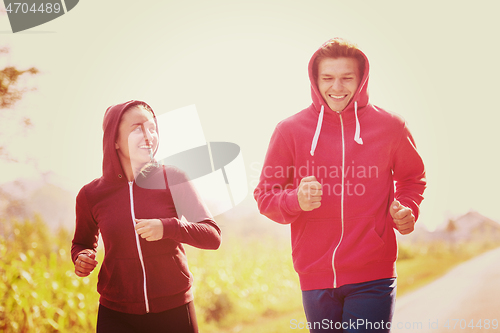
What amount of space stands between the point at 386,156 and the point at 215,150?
4.91 ft

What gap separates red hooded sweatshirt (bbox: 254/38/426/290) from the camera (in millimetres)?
1992

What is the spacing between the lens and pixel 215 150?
10.7 ft

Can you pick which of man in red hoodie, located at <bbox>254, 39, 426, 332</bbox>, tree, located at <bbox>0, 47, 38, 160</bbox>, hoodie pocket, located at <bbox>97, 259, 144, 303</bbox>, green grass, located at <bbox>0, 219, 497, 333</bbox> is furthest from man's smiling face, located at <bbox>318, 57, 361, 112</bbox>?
tree, located at <bbox>0, 47, 38, 160</bbox>

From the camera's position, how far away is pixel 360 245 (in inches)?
78.4

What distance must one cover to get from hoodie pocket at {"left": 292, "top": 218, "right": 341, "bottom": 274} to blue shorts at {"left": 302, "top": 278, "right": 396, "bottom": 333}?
119mm

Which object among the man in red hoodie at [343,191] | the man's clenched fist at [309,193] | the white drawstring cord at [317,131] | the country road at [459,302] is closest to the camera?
the man's clenched fist at [309,193]

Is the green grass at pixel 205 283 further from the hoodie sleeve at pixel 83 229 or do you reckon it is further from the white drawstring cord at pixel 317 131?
the white drawstring cord at pixel 317 131

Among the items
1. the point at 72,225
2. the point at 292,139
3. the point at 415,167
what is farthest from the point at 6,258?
the point at 415,167

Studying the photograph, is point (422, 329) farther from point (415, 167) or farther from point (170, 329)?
point (170, 329)

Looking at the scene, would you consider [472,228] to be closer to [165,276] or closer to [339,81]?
[339,81]

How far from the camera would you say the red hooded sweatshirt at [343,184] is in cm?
199

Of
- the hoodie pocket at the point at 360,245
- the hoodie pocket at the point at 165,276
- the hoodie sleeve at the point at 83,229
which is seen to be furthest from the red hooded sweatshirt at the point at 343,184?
the hoodie sleeve at the point at 83,229

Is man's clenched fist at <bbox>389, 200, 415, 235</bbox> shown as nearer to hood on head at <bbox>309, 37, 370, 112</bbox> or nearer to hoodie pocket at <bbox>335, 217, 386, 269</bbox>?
hoodie pocket at <bbox>335, 217, 386, 269</bbox>

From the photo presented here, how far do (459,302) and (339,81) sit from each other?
8.26 ft
